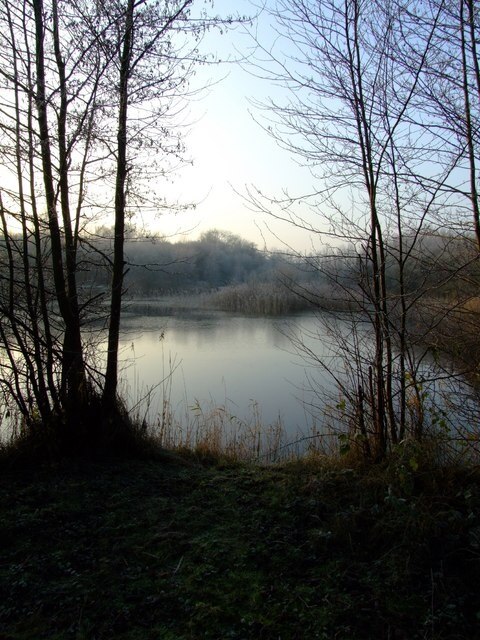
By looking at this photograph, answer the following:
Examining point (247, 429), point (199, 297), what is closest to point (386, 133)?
point (247, 429)

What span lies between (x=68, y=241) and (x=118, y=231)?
396 mm

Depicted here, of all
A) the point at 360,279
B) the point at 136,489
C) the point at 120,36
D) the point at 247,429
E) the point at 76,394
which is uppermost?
the point at 120,36

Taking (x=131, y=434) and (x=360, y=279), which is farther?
(x=131, y=434)

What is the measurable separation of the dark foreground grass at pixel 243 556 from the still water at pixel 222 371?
171 centimetres

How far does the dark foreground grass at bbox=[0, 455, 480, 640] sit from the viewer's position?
1866 millimetres

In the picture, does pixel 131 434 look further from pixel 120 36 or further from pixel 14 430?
pixel 120 36

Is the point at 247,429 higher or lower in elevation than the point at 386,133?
lower

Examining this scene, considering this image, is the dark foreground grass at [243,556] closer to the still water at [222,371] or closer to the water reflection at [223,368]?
the still water at [222,371]

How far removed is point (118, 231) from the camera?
3846 millimetres

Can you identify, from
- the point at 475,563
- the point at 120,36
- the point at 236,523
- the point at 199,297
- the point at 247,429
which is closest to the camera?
Answer: the point at 475,563

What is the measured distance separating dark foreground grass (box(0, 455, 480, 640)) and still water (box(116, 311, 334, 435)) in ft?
5.60

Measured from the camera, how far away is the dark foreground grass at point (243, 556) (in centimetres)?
187

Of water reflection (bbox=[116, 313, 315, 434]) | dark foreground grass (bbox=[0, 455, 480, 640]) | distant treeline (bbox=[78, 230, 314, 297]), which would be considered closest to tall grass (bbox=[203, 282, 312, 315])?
distant treeline (bbox=[78, 230, 314, 297])

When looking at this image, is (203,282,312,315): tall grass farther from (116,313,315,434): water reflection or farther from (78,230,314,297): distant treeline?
(116,313,315,434): water reflection
